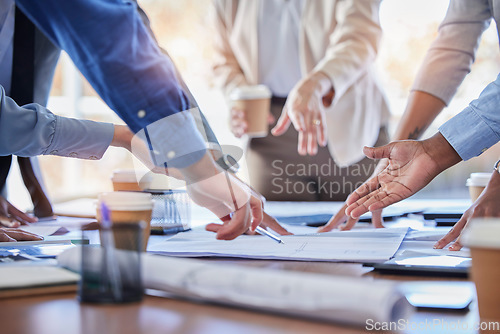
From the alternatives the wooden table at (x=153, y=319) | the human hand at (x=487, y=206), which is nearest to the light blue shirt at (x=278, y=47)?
the human hand at (x=487, y=206)

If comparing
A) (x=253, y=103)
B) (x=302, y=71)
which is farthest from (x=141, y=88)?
(x=302, y=71)

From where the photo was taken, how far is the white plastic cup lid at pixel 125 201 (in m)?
0.89

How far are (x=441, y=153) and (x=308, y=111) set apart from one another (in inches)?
33.1

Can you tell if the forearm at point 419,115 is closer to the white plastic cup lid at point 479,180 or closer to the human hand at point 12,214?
the white plastic cup lid at point 479,180

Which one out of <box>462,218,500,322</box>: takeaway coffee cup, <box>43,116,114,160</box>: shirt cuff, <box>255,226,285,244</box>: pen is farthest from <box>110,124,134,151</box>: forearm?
<box>462,218,500,322</box>: takeaway coffee cup

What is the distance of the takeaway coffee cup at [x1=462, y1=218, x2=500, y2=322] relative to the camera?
54cm

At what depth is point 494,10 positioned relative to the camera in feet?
4.74

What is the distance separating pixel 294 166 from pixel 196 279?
2.11 meters

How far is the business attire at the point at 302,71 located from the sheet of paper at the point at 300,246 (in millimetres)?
1250

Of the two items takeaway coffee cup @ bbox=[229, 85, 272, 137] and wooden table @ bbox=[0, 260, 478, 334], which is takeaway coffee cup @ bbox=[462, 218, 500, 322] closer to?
wooden table @ bbox=[0, 260, 478, 334]

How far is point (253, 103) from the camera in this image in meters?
2.24

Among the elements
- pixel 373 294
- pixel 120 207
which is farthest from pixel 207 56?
pixel 373 294

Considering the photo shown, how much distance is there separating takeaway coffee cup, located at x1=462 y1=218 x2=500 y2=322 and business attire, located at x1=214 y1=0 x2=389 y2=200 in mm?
1840

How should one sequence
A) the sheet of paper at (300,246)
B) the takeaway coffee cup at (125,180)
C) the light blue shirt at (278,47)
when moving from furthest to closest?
the light blue shirt at (278,47), the takeaway coffee cup at (125,180), the sheet of paper at (300,246)
